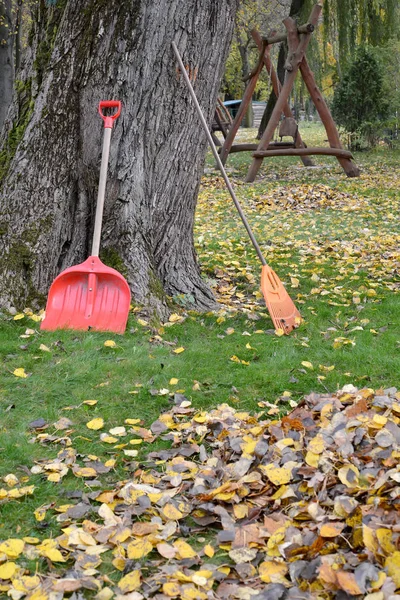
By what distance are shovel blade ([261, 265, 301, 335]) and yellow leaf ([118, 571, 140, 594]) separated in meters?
2.56

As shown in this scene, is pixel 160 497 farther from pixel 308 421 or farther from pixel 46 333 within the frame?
pixel 46 333

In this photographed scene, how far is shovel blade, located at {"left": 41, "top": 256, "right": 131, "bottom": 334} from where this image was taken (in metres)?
4.32

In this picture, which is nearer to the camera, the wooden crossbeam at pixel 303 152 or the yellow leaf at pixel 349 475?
the yellow leaf at pixel 349 475

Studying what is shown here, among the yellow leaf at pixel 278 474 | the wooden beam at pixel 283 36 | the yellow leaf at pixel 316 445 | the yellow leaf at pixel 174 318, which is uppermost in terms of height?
the wooden beam at pixel 283 36

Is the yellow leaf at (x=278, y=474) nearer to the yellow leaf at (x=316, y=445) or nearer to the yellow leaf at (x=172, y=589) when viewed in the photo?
the yellow leaf at (x=316, y=445)

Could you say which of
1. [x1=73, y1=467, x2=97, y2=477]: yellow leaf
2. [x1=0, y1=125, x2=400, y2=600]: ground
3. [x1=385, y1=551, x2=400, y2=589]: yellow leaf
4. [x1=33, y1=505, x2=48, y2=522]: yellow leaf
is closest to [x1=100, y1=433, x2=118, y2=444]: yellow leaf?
[x1=0, y1=125, x2=400, y2=600]: ground

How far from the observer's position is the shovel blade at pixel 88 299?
4.32m

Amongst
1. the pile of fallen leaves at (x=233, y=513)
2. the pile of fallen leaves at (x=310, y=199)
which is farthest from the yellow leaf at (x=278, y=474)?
the pile of fallen leaves at (x=310, y=199)

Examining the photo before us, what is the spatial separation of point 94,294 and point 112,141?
1.04 meters

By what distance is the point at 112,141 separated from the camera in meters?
4.52

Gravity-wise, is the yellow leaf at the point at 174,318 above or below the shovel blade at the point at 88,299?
below

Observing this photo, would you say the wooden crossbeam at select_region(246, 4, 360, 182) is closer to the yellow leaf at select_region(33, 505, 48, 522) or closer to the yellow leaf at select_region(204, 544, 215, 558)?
the yellow leaf at select_region(33, 505, 48, 522)

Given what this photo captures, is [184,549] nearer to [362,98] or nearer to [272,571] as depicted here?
[272,571]

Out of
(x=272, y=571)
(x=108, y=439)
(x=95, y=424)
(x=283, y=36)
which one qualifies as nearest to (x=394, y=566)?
(x=272, y=571)
